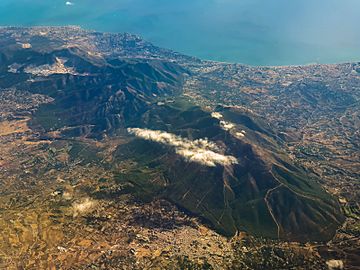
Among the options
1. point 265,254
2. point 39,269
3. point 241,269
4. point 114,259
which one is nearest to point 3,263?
point 39,269

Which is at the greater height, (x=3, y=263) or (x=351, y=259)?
(x=351, y=259)

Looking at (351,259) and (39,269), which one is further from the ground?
(351,259)

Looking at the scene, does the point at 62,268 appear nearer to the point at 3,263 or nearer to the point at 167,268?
the point at 3,263

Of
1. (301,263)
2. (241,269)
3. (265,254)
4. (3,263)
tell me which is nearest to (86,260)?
A: (3,263)

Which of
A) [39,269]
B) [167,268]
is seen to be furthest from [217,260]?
[39,269]

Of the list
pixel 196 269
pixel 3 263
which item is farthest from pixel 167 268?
pixel 3 263

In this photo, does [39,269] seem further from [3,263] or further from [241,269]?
[241,269]

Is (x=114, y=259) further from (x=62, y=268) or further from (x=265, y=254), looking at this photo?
(x=265, y=254)

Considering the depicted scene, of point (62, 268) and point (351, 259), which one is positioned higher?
point (351, 259)
